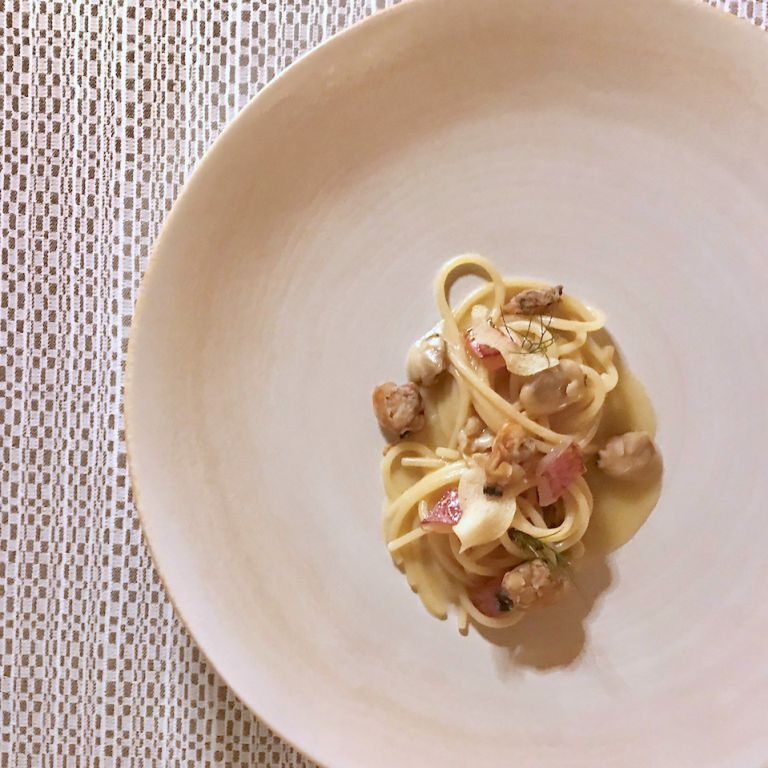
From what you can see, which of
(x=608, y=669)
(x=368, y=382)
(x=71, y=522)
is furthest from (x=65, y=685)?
(x=608, y=669)

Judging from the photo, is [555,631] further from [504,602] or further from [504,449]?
→ [504,449]

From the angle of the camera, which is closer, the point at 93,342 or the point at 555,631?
the point at 555,631

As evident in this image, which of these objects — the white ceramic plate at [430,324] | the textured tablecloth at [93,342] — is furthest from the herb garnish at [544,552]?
the textured tablecloth at [93,342]

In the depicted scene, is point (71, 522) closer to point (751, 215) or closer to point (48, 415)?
point (48, 415)

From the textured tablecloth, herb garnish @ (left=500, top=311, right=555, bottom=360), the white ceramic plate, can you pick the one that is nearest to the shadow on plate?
the white ceramic plate

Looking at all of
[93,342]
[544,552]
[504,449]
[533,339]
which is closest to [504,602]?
[544,552]

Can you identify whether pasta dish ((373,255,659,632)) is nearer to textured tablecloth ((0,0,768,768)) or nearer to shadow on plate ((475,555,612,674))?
shadow on plate ((475,555,612,674))

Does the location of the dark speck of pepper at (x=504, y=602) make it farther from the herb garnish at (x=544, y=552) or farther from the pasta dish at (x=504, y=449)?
the herb garnish at (x=544, y=552)
